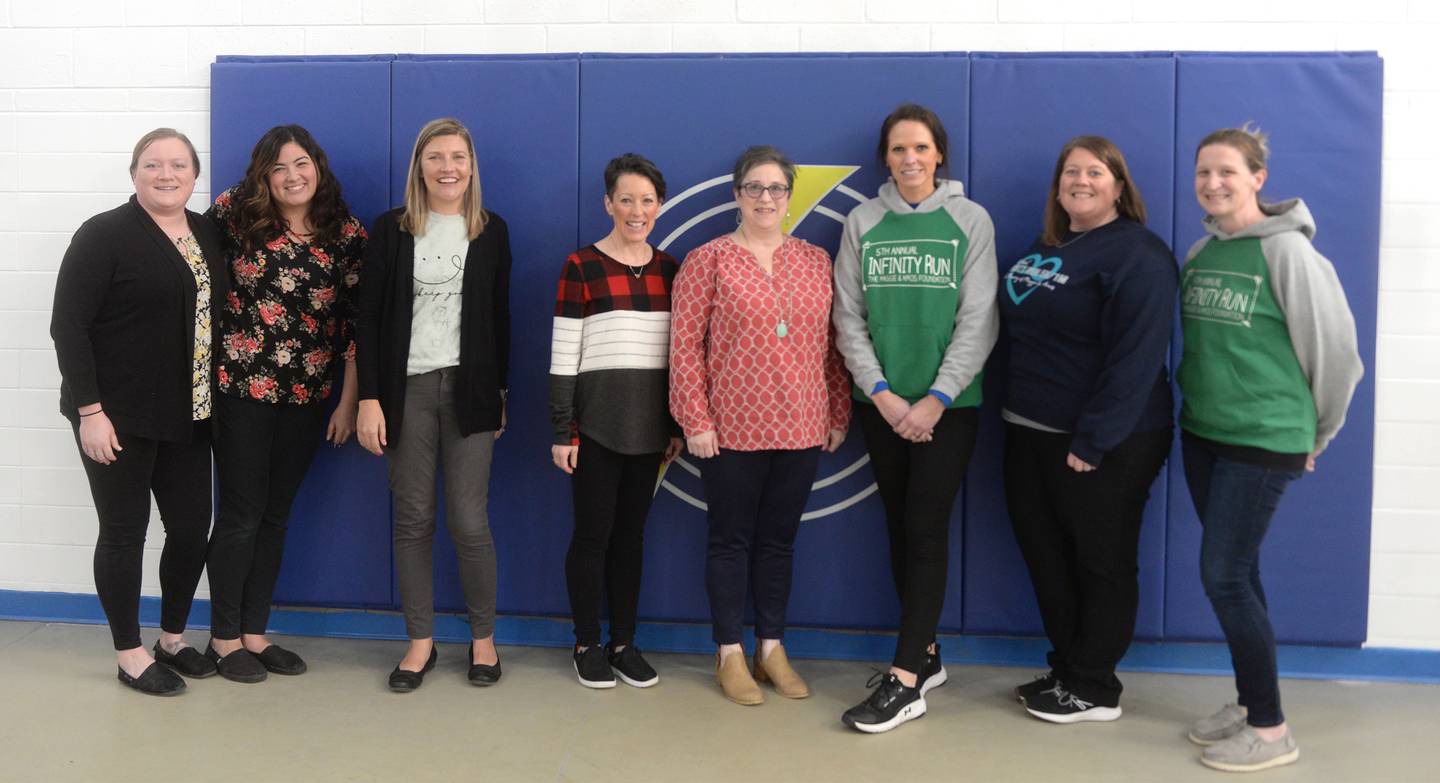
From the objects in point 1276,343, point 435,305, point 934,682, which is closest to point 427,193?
point 435,305

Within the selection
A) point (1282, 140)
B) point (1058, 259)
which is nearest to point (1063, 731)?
point (1058, 259)

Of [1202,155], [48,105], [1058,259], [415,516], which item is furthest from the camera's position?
[48,105]

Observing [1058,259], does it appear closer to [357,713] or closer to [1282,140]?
[1282,140]

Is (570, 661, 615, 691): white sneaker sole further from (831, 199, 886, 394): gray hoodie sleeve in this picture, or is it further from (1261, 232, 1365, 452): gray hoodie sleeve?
(1261, 232, 1365, 452): gray hoodie sleeve

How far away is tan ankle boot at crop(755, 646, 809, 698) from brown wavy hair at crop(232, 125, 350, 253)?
5.86ft

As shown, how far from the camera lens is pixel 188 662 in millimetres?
3383

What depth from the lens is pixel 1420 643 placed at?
3.47m

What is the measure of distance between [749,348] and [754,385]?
0.10 m

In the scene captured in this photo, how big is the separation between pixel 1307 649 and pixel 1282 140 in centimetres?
155

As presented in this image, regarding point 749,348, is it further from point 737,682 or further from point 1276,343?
point 1276,343

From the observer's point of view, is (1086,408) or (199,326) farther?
(199,326)

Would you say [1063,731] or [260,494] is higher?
[260,494]

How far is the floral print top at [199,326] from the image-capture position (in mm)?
3197

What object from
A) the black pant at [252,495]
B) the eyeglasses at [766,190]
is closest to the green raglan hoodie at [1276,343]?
the eyeglasses at [766,190]
